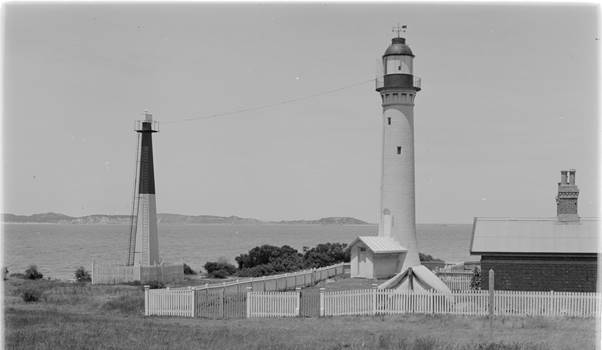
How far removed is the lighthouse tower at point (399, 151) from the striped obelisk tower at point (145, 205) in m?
11.2

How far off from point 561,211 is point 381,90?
1265cm

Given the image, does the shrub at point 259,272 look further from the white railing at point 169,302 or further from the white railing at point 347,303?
the white railing at point 347,303

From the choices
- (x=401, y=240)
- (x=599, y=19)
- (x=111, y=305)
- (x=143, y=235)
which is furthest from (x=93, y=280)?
(x=599, y=19)

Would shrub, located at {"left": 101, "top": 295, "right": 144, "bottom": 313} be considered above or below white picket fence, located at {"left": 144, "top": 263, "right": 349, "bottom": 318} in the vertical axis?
below

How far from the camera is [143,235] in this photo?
3784 cm

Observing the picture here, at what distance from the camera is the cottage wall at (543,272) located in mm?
26453

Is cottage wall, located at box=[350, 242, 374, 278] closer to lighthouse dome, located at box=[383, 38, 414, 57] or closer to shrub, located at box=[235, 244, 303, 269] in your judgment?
lighthouse dome, located at box=[383, 38, 414, 57]

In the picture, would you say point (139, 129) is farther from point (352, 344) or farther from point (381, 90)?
point (352, 344)

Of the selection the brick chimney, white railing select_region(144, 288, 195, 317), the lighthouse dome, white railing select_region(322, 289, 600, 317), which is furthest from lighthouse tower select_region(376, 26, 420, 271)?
white railing select_region(144, 288, 195, 317)

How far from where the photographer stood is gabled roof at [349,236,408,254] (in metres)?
36.7

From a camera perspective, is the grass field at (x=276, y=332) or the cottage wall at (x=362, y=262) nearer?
the grass field at (x=276, y=332)

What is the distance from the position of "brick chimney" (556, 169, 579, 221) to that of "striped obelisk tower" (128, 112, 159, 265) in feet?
62.7

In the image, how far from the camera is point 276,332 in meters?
19.4

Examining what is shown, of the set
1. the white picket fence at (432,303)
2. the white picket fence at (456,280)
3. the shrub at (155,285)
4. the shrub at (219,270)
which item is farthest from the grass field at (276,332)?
the shrub at (219,270)
